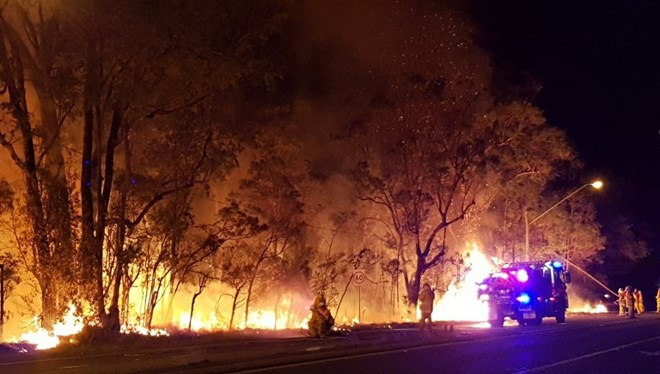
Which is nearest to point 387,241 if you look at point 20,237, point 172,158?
point 172,158

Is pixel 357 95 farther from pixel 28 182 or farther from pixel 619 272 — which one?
pixel 619 272

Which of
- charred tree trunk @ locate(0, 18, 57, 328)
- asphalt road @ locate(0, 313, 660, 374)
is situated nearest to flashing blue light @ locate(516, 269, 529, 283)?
asphalt road @ locate(0, 313, 660, 374)

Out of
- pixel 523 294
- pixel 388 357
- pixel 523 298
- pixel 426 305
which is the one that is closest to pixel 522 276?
pixel 523 294

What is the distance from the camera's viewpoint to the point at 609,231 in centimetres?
6181

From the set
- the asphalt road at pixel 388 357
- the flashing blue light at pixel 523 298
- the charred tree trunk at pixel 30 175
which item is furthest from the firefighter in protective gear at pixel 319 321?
the flashing blue light at pixel 523 298

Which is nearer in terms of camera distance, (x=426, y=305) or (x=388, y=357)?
(x=388, y=357)

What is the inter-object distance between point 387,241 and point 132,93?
21.9m

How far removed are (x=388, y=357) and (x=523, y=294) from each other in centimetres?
1523

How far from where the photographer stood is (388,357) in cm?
1731

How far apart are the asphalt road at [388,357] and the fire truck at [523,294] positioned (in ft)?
25.5

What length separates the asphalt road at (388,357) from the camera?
14.9 m

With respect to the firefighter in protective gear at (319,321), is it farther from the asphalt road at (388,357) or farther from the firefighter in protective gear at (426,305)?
the firefighter in protective gear at (426,305)

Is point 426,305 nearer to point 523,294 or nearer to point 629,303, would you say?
point 523,294

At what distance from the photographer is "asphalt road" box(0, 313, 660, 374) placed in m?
14.9
